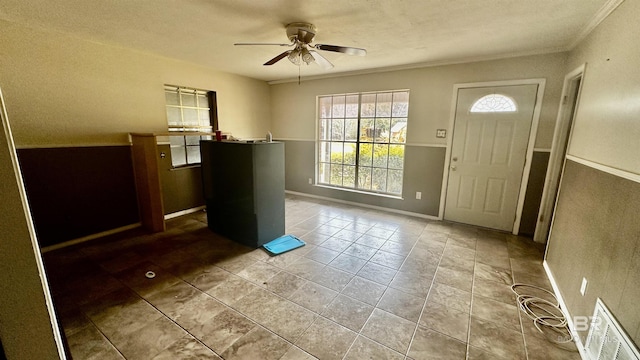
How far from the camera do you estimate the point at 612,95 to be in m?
1.85

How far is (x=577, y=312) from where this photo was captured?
1.89 metres

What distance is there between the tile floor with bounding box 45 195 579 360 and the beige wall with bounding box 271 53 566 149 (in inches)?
67.0

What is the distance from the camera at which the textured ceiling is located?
6.94ft

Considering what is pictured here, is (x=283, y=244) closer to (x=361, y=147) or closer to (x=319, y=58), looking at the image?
(x=319, y=58)

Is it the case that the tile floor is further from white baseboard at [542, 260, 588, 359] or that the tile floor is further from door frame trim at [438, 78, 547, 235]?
door frame trim at [438, 78, 547, 235]

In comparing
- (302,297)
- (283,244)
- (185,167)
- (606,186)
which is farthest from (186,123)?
(606,186)

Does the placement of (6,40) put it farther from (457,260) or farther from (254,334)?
(457,260)

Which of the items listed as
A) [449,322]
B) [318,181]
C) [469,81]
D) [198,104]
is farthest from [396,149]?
[198,104]

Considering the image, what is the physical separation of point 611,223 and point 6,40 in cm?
525

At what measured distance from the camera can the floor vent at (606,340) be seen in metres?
1.29

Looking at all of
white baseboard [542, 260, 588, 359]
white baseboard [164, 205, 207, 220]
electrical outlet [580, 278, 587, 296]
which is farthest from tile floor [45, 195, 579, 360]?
white baseboard [164, 205, 207, 220]

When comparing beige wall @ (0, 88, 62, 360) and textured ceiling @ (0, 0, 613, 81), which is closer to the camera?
beige wall @ (0, 88, 62, 360)

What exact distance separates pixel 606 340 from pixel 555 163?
2430 mm

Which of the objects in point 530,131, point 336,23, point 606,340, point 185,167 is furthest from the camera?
point 185,167
